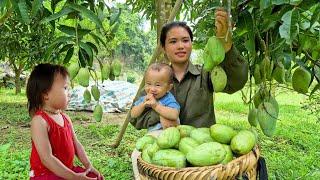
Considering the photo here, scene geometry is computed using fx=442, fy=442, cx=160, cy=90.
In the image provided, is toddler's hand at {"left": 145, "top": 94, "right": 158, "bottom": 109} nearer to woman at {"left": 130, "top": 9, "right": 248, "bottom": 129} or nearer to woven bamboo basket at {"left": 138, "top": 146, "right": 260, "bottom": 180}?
woman at {"left": 130, "top": 9, "right": 248, "bottom": 129}

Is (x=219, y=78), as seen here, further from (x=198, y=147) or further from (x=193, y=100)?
(x=193, y=100)

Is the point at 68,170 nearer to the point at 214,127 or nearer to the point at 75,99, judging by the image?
the point at 214,127

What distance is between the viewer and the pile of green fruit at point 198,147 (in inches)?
43.1

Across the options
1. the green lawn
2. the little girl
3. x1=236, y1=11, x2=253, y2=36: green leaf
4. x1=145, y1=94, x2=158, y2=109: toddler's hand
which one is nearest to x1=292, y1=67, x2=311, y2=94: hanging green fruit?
x1=236, y1=11, x2=253, y2=36: green leaf

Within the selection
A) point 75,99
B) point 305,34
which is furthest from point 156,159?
point 75,99

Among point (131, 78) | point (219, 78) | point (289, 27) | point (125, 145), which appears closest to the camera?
point (289, 27)

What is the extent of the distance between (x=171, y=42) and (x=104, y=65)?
30cm

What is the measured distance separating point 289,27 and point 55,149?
3.79 ft

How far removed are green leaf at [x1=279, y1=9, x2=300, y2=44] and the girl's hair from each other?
104 centimetres

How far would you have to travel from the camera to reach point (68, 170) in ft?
5.75

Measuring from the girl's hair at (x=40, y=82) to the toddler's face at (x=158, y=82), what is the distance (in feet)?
1.18

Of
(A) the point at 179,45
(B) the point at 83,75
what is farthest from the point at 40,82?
(A) the point at 179,45

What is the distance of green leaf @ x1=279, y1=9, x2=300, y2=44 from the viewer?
3.13ft

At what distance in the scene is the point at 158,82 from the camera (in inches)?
65.3
